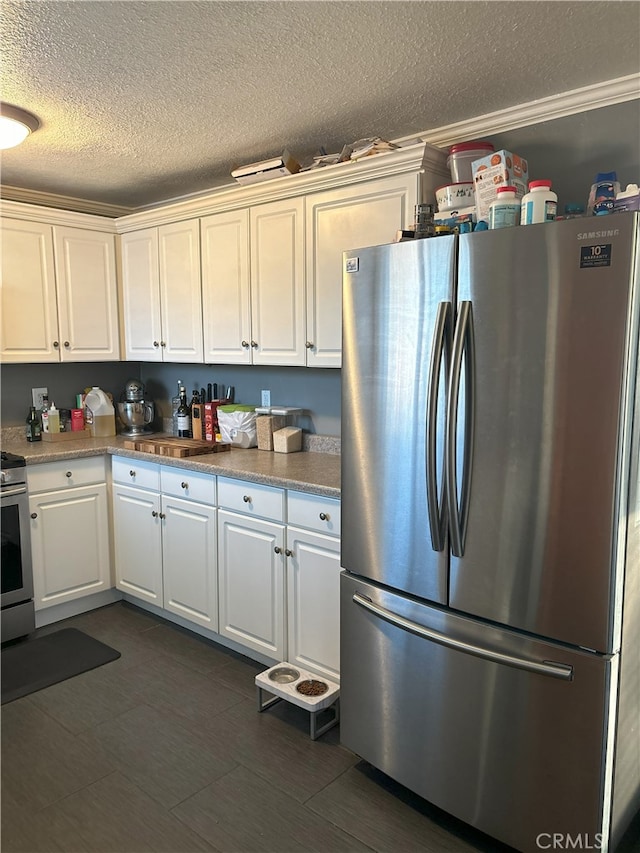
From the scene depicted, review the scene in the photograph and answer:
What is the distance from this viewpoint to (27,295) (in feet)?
11.4

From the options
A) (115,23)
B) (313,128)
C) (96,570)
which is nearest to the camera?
(115,23)

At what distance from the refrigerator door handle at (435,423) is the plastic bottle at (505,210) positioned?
304mm

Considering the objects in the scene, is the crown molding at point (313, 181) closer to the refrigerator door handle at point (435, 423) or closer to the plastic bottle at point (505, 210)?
the plastic bottle at point (505, 210)

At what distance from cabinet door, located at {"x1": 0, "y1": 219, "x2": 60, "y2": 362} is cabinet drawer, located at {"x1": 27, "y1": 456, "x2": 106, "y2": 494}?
670 mm

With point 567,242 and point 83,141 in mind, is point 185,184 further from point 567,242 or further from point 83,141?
point 567,242

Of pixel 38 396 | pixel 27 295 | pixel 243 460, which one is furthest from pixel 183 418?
pixel 27 295

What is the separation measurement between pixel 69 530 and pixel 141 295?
1448 mm

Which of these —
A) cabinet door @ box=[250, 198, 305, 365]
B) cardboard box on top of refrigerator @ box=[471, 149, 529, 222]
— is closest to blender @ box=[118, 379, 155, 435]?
cabinet door @ box=[250, 198, 305, 365]

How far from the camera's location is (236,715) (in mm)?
2539

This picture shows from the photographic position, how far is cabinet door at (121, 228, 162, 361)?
3.66 metres

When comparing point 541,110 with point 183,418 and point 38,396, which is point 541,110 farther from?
point 38,396

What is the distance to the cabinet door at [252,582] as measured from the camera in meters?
2.72

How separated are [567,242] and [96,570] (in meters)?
3.04

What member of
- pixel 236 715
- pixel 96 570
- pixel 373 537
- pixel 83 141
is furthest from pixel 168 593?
pixel 83 141
